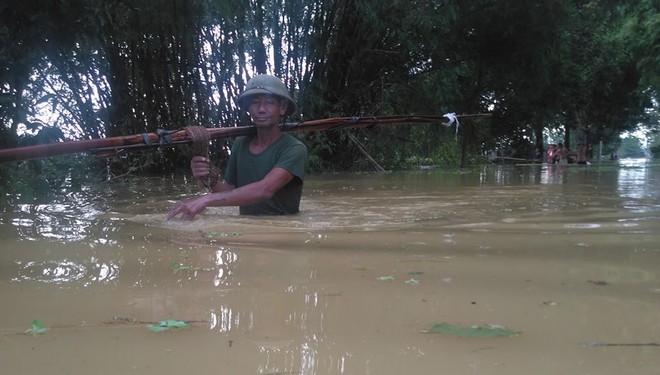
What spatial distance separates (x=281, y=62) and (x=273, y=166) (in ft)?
26.6

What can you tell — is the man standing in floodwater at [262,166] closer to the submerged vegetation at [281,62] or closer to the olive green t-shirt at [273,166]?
the olive green t-shirt at [273,166]

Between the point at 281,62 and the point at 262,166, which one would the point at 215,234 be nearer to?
the point at 262,166

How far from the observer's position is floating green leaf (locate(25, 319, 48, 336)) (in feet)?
5.42

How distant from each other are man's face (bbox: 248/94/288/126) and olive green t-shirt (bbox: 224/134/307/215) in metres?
0.18

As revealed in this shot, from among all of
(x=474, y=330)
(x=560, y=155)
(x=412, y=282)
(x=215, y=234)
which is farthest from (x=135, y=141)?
(x=560, y=155)

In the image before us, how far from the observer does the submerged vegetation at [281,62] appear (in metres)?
4.54

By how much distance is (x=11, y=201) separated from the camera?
536cm

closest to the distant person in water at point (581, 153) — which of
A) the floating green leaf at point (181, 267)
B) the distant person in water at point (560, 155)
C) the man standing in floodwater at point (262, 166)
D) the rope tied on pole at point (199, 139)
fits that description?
the distant person in water at point (560, 155)

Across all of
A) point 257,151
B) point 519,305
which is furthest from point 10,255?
point 519,305

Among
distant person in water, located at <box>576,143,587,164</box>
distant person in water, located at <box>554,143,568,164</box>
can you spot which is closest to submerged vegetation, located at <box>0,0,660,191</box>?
distant person in water, located at <box>554,143,568,164</box>

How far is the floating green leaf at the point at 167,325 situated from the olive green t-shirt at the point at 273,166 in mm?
2274

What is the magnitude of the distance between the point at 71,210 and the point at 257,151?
1910 mm

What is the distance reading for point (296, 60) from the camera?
12.0 metres

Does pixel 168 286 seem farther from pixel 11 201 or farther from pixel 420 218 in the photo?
pixel 11 201
